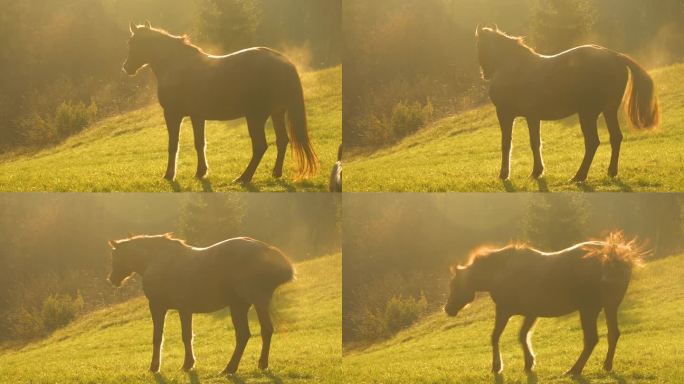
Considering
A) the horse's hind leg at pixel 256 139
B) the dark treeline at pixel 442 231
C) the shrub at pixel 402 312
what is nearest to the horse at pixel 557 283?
the dark treeline at pixel 442 231

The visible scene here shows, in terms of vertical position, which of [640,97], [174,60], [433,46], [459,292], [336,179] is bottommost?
[459,292]

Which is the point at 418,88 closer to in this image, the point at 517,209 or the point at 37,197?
the point at 517,209

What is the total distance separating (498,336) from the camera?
13.2 m

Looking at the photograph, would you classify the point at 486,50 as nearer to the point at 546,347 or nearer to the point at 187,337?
the point at 546,347

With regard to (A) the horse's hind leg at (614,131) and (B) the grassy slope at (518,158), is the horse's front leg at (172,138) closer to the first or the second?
(B) the grassy slope at (518,158)

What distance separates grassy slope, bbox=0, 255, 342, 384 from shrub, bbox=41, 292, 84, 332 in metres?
0.14

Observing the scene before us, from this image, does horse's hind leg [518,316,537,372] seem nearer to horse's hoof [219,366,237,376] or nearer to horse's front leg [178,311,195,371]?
horse's hoof [219,366,237,376]

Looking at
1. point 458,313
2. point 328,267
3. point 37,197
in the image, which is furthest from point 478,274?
point 37,197

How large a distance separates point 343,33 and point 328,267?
3.12 metres

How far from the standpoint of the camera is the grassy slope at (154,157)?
13.7 meters

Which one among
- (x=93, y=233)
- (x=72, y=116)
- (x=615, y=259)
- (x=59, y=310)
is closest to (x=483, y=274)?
(x=615, y=259)

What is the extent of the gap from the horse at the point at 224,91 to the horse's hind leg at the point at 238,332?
5.51 feet

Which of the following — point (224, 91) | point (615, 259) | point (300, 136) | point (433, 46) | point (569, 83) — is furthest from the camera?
point (433, 46)

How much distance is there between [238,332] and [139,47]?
388 cm
